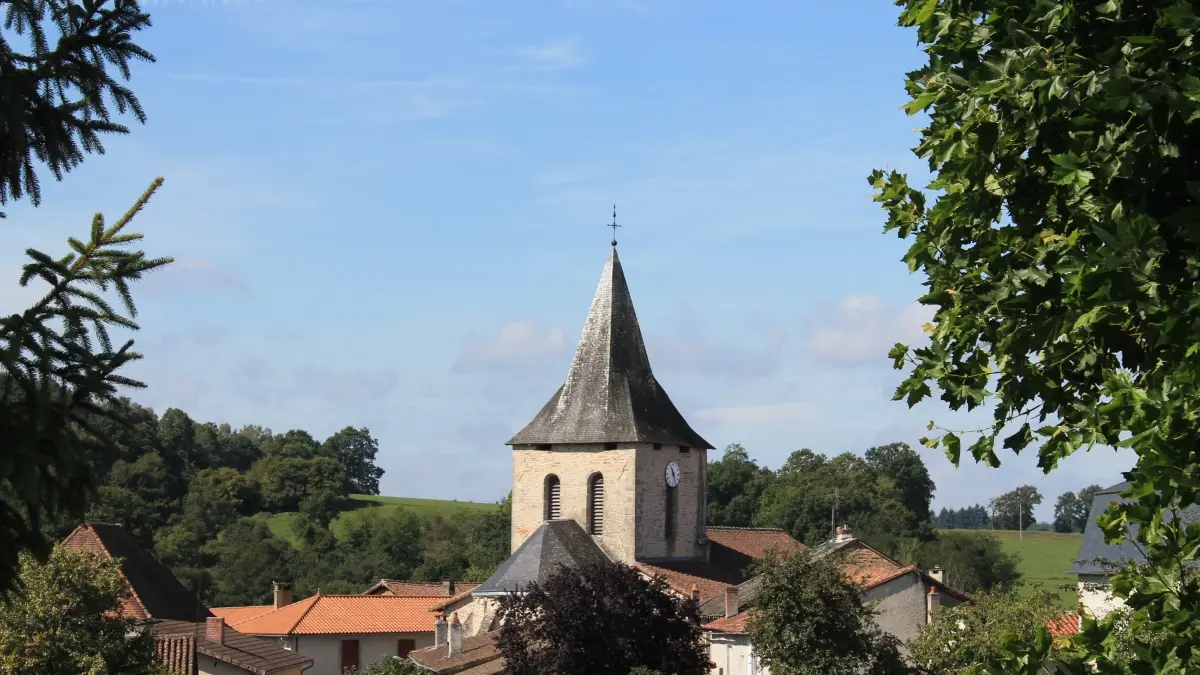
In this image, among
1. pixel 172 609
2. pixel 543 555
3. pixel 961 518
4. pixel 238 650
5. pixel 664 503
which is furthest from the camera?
pixel 961 518

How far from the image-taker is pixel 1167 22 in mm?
7398

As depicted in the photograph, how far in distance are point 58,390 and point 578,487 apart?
129ft

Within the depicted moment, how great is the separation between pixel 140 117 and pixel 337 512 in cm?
8779

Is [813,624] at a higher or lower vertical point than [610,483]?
lower

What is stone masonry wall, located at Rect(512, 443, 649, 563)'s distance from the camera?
45.5 m

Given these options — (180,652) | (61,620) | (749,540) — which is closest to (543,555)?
(749,540)

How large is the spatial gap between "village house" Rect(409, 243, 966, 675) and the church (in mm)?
31

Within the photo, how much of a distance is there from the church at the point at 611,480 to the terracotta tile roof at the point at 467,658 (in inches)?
28.3

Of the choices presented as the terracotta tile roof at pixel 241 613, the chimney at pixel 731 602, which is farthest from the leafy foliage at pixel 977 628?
the terracotta tile roof at pixel 241 613

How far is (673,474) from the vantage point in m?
47.1

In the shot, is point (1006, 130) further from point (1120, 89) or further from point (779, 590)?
point (779, 590)

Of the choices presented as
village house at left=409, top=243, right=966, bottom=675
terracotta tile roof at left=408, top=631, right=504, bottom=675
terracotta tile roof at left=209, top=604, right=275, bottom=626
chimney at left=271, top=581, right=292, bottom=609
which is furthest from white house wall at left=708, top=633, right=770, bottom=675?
terracotta tile roof at left=209, top=604, right=275, bottom=626

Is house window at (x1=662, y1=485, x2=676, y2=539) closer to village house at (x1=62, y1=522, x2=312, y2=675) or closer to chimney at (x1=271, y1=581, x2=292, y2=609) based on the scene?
village house at (x1=62, y1=522, x2=312, y2=675)

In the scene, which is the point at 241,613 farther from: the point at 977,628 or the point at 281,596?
the point at 977,628
